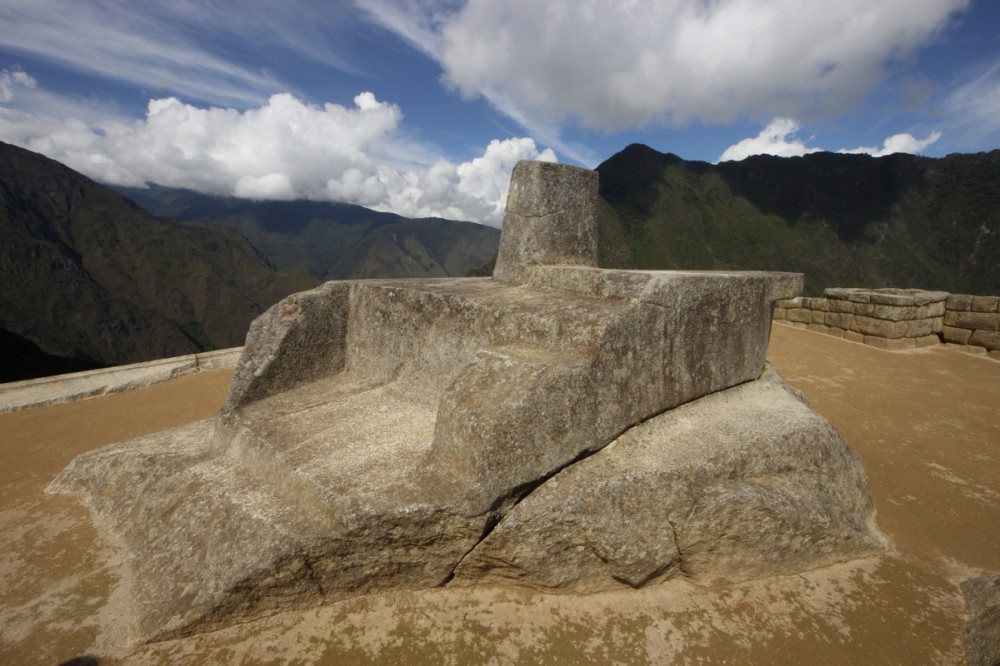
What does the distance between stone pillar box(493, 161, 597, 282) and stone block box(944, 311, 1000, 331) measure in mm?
8659

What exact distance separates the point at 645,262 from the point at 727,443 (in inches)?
2463

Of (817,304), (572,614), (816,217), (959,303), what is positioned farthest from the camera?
(816,217)

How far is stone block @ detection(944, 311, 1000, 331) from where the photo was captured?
8.37m

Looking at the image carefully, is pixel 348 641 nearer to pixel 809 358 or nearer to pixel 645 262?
pixel 809 358

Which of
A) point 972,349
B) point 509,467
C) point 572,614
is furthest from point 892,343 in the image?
point 509,467

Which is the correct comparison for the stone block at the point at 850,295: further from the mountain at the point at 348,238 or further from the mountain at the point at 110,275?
the mountain at the point at 348,238

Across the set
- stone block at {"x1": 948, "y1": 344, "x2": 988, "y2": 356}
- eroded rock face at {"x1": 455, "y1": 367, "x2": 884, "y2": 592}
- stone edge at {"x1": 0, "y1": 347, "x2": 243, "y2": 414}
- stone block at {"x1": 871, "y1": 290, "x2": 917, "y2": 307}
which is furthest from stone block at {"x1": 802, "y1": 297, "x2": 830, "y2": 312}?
stone edge at {"x1": 0, "y1": 347, "x2": 243, "y2": 414}

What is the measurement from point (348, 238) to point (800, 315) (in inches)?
6001

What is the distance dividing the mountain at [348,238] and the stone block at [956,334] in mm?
106136

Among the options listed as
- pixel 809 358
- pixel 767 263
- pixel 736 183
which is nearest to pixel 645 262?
pixel 767 263

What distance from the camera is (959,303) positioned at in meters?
8.97

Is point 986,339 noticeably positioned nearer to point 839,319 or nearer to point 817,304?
point 839,319

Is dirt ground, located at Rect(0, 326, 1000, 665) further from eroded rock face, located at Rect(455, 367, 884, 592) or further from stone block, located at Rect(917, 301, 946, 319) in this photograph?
stone block, located at Rect(917, 301, 946, 319)

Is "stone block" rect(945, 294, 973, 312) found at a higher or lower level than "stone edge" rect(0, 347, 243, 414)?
higher
